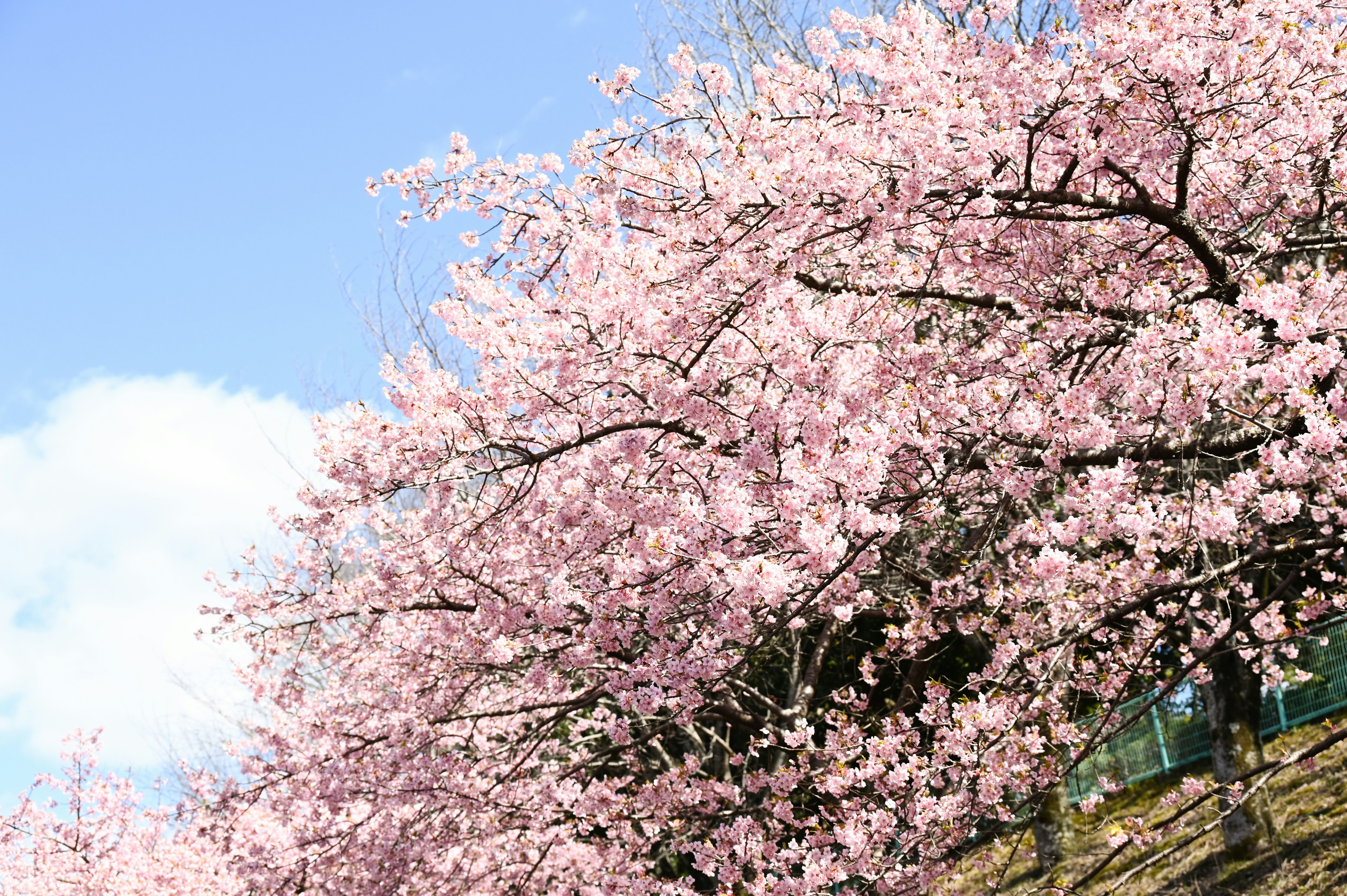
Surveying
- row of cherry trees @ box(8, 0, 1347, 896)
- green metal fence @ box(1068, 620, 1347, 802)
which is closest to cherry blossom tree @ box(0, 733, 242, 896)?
row of cherry trees @ box(8, 0, 1347, 896)

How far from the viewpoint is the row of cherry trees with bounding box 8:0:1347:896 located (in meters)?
5.15

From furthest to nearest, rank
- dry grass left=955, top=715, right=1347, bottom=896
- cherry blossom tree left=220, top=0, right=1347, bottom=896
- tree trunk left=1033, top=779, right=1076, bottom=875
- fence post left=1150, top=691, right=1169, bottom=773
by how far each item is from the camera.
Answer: fence post left=1150, top=691, right=1169, bottom=773 → tree trunk left=1033, top=779, right=1076, bottom=875 → dry grass left=955, top=715, right=1347, bottom=896 → cherry blossom tree left=220, top=0, right=1347, bottom=896

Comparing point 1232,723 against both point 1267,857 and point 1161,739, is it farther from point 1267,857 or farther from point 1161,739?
point 1161,739

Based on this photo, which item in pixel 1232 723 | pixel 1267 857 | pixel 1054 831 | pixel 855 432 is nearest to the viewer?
pixel 855 432

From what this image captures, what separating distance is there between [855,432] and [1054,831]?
331 inches

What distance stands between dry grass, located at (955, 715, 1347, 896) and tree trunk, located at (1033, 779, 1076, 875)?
0.15 metres

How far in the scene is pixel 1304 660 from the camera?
12102 mm

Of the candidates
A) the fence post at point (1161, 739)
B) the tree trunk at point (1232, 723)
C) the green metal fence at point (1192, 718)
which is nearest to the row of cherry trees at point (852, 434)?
the tree trunk at point (1232, 723)

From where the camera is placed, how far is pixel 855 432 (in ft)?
16.3

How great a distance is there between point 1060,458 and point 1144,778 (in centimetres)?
974

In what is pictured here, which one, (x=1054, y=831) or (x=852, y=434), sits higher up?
(x=852, y=434)

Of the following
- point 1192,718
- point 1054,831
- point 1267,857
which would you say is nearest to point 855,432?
point 1267,857

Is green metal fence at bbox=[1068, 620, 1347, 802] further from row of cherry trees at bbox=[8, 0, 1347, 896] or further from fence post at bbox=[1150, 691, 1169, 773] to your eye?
row of cherry trees at bbox=[8, 0, 1347, 896]

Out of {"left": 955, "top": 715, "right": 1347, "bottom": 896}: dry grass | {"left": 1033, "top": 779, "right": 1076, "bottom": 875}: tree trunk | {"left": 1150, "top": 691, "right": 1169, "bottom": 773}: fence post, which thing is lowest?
{"left": 955, "top": 715, "right": 1347, "bottom": 896}: dry grass
